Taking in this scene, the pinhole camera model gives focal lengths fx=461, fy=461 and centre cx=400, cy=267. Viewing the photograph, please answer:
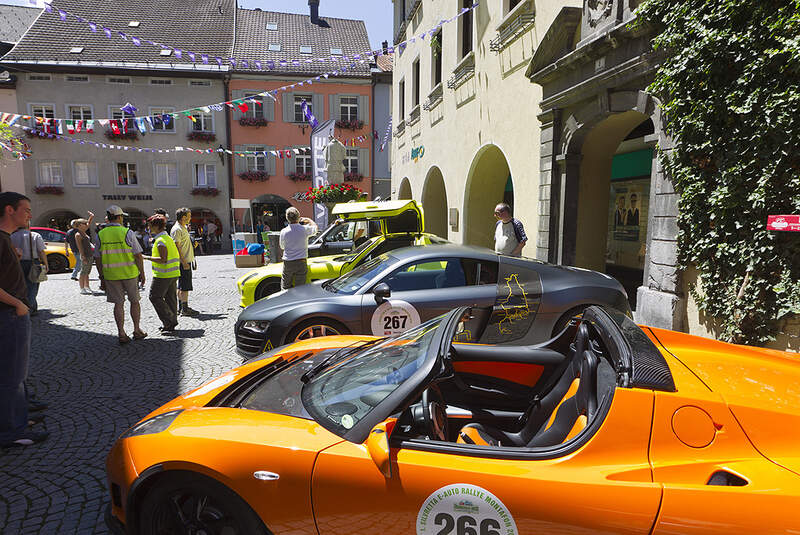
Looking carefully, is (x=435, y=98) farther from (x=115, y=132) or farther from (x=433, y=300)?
(x=115, y=132)

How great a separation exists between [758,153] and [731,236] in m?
0.87

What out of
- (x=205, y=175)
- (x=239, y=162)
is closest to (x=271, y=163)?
(x=239, y=162)

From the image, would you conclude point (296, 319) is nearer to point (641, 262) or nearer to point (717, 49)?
point (717, 49)

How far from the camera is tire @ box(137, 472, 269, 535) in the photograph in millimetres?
1849

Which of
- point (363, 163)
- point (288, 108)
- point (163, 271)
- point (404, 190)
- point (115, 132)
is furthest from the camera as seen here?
point (363, 163)

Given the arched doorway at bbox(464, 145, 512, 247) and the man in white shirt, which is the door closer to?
the man in white shirt

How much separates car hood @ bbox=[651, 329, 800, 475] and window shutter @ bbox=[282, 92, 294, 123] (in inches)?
1091

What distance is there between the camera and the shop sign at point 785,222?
4141 millimetres

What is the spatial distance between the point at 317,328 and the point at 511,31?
25.0ft

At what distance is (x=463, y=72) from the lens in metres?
11.8

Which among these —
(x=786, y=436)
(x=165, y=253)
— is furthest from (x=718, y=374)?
(x=165, y=253)

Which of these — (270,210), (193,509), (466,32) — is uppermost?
(466,32)

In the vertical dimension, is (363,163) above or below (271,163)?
above

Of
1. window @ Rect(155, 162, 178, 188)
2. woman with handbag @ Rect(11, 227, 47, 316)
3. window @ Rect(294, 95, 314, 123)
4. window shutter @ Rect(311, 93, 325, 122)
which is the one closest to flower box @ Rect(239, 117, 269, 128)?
window @ Rect(294, 95, 314, 123)
